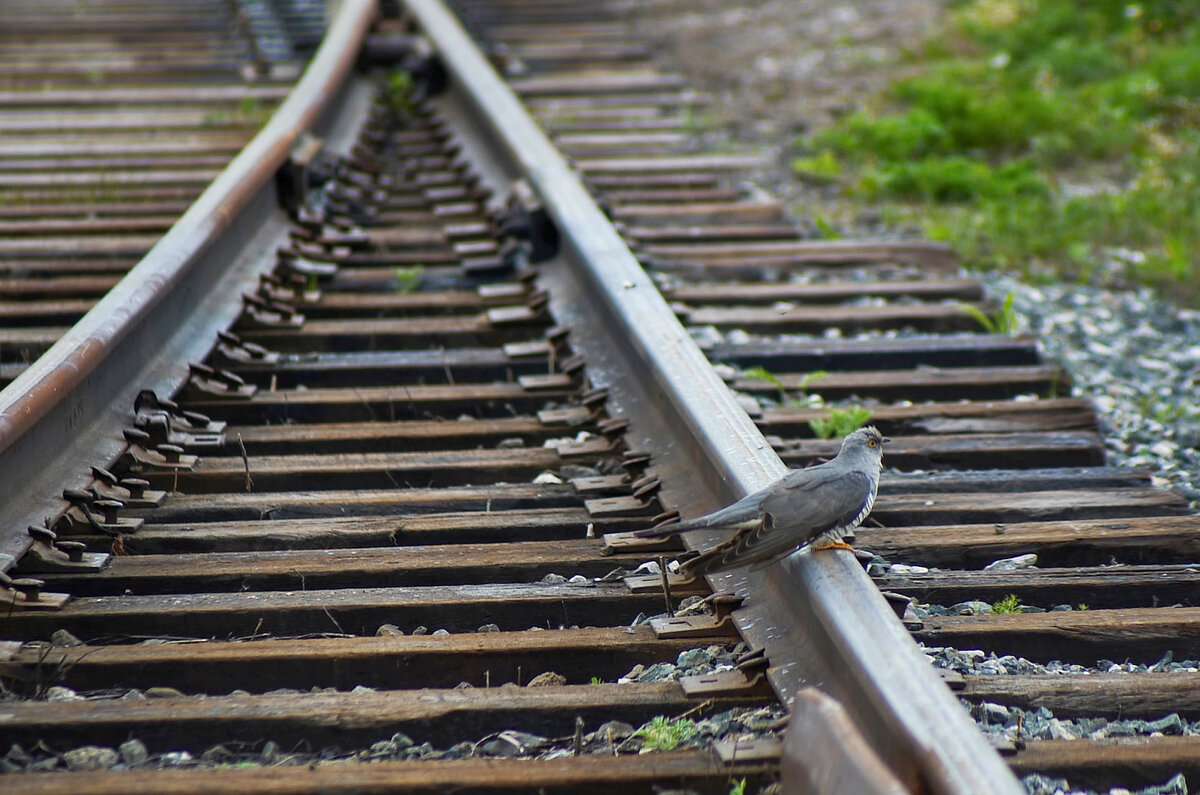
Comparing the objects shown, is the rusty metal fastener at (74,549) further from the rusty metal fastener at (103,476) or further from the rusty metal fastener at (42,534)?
the rusty metal fastener at (103,476)

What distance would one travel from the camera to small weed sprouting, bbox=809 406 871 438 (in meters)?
3.38

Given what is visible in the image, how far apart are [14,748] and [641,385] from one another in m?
1.77

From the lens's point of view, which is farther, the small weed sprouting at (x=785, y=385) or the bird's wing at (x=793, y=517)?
the small weed sprouting at (x=785, y=385)

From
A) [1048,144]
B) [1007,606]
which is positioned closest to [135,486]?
[1007,606]

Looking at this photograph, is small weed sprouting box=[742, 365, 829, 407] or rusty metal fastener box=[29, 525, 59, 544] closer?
rusty metal fastener box=[29, 525, 59, 544]

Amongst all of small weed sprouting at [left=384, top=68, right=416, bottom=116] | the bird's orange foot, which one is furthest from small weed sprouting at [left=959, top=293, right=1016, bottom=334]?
small weed sprouting at [left=384, top=68, right=416, bottom=116]

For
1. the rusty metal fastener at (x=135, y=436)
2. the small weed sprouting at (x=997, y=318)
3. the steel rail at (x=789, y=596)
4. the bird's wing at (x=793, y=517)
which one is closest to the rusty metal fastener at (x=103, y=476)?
the rusty metal fastener at (x=135, y=436)

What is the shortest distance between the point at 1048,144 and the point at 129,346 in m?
5.53

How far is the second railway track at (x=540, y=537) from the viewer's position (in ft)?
6.54

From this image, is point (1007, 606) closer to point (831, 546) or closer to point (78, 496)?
point (831, 546)

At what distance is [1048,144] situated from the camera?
23.0 feet

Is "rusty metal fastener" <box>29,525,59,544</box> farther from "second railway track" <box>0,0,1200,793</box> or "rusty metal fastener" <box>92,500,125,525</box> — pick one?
"rusty metal fastener" <box>92,500,125,525</box>

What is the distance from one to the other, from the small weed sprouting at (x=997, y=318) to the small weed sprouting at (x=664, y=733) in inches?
104

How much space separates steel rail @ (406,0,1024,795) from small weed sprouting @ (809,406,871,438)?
497 millimetres
